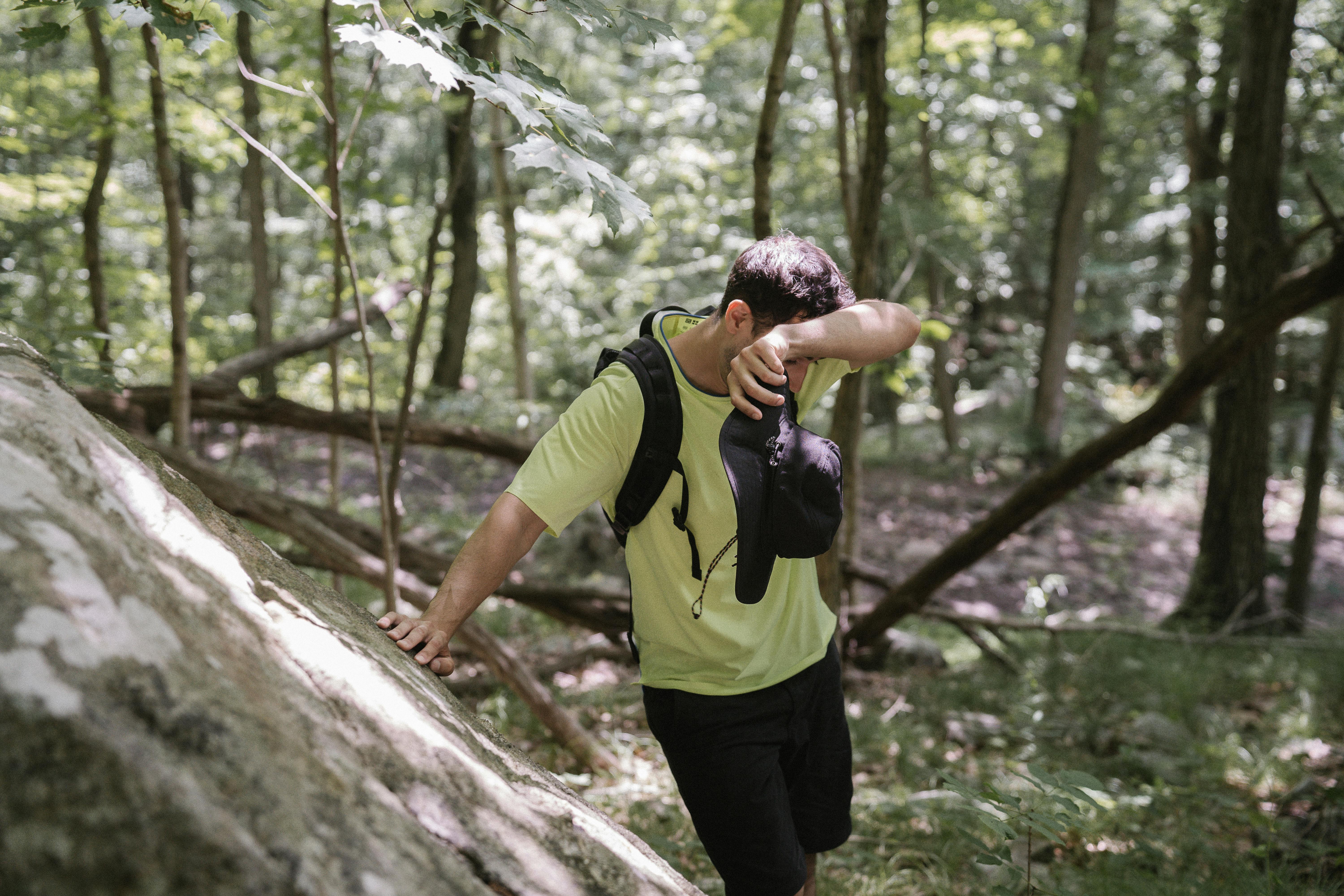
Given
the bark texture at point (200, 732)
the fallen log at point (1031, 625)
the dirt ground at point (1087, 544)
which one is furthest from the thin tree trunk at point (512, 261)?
the bark texture at point (200, 732)

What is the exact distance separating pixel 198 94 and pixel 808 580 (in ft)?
21.8

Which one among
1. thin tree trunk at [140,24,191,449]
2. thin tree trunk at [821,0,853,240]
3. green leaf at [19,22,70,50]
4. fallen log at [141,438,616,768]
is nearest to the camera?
green leaf at [19,22,70,50]

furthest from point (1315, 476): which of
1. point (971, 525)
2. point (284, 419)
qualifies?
point (284, 419)

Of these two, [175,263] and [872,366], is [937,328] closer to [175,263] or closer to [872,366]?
[872,366]

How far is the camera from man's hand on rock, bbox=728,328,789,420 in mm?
1698

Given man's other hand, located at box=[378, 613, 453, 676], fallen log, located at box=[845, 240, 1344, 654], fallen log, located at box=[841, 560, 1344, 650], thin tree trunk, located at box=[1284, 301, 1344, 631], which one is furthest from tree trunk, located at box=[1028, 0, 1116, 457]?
man's other hand, located at box=[378, 613, 453, 676]

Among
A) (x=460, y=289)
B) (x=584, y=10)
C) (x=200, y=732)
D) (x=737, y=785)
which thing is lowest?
(x=737, y=785)

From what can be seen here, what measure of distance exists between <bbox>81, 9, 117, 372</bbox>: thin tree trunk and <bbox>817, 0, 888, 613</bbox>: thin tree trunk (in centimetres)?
373

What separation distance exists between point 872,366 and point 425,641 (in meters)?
3.18

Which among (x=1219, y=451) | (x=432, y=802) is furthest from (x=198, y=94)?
(x=1219, y=451)

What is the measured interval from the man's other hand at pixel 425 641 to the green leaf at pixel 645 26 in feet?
5.03

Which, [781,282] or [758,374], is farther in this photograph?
[781,282]

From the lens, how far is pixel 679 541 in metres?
2.01

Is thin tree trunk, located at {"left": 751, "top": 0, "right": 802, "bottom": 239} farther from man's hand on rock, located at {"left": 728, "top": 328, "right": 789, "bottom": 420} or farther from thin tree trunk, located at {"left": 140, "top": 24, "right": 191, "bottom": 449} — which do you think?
thin tree trunk, located at {"left": 140, "top": 24, "right": 191, "bottom": 449}
